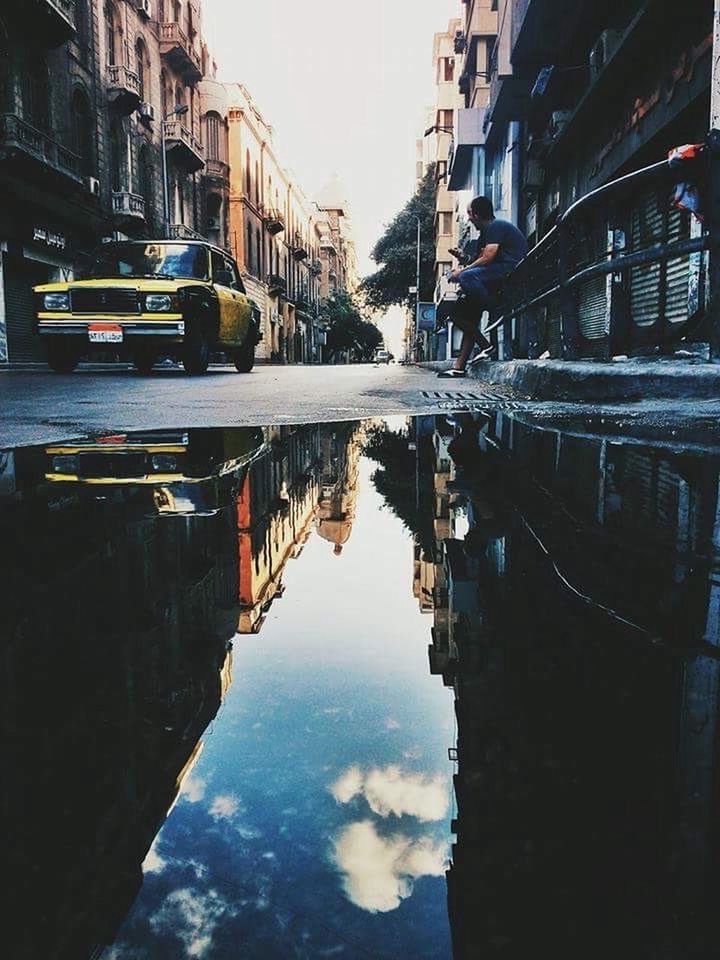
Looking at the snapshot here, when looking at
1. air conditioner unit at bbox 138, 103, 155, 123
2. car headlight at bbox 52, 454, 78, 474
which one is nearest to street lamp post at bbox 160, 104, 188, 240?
air conditioner unit at bbox 138, 103, 155, 123

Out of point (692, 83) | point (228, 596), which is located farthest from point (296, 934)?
point (692, 83)

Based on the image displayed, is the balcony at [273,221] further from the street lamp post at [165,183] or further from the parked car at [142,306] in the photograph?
the parked car at [142,306]

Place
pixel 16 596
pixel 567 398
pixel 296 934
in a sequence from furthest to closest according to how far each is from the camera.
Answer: pixel 567 398 → pixel 16 596 → pixel 296 934

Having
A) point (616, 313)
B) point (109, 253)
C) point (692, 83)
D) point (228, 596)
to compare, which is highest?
point (692, 83)

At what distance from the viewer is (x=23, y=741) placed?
0.89 metres

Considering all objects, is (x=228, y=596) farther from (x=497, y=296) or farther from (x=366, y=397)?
(x=497, y=296)

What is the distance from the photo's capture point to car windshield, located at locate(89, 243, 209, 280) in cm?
1105

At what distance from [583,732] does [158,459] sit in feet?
8.31

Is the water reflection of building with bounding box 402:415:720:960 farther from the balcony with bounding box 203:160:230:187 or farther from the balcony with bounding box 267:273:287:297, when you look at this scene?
the balcony with bounding box 267:273:287:297

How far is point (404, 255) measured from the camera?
5006 centimetres

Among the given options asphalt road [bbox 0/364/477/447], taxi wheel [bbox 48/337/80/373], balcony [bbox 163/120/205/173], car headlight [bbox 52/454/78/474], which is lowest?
car headlight [bbox 52/454/78/474]

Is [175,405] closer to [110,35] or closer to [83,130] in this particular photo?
[83,130]

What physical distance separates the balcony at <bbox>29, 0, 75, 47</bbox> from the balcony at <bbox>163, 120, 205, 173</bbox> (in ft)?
26.2

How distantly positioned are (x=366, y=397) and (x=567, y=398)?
6.69 feet
